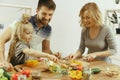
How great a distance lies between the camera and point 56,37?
4.98 metres

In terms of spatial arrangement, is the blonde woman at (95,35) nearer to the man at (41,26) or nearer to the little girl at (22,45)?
the man at (41,26)

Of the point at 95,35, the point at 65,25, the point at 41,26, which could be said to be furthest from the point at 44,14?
the point at 65,25

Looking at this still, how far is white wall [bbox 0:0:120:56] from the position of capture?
4656 mm

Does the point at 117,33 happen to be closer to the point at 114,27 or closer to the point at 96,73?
the point at 114,27

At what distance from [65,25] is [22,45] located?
271 cm

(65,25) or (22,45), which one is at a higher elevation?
(65,25)

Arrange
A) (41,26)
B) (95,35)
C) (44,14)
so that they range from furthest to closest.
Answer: (95,35) → (41,26) → (44,14)

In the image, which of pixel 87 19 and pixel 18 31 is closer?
pixel 18 31

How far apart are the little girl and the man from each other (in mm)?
125

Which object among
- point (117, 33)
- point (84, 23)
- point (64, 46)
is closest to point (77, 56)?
point (84, 23)

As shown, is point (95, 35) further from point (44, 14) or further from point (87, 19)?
point (44, 14)

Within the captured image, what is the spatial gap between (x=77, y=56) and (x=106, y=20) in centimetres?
149

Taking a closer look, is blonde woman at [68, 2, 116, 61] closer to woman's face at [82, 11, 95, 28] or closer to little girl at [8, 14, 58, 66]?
woman's face at [82, 11, 95, 28]

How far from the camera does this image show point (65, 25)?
4.84m
